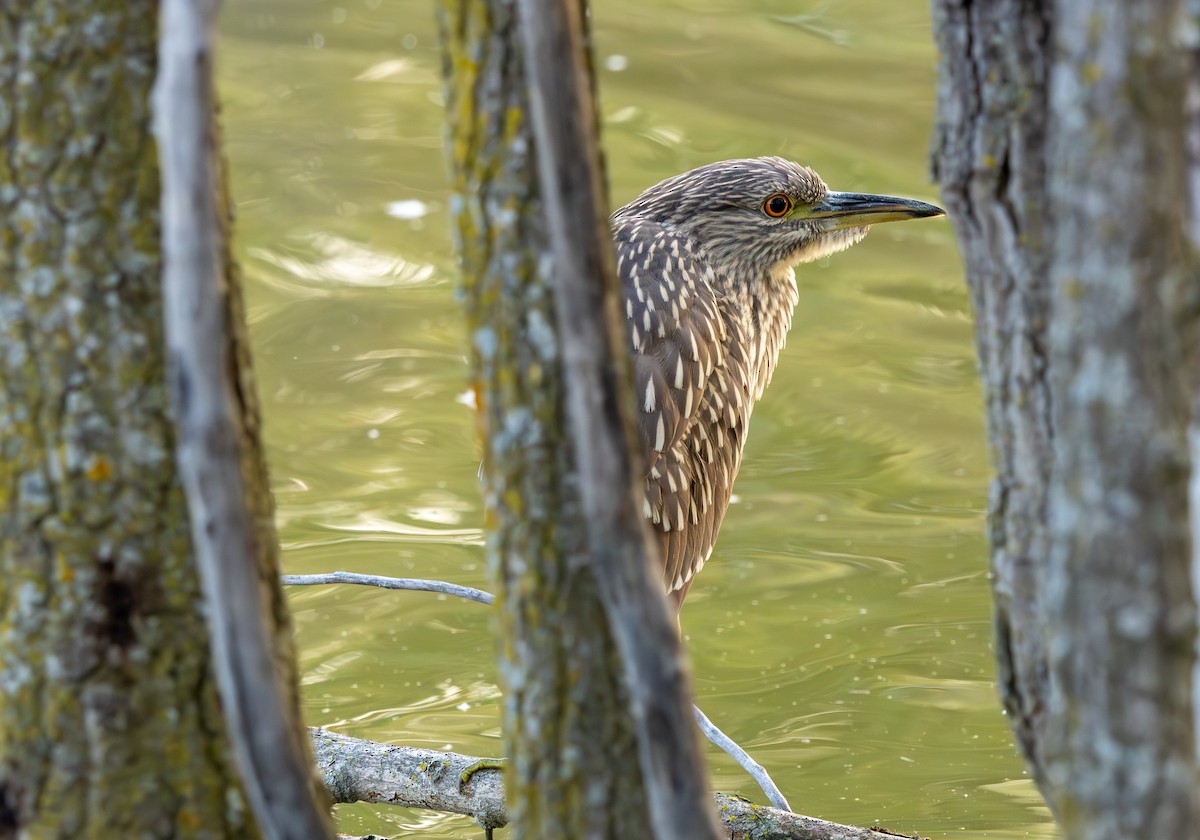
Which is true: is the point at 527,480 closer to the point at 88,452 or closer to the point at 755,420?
the point at 88,452

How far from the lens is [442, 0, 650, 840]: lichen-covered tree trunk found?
155cm

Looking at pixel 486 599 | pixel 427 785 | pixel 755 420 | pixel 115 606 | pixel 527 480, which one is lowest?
pixel 755 420

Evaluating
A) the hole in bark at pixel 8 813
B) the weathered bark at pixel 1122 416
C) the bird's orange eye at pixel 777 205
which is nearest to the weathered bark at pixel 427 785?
the hole in bark at pixel 8 813

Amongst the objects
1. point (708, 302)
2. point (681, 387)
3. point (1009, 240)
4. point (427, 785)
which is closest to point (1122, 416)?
point (1009, 240)

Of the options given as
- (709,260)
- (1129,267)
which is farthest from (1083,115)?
(709,260)

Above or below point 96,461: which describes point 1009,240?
above

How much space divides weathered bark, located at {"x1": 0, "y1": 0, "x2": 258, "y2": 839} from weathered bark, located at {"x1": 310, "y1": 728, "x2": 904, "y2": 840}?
1.29 m

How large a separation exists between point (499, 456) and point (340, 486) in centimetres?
495

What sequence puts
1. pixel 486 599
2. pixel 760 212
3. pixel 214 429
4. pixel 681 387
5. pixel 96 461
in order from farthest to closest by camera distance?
pixel 760 212 → pixel 681 387 → pixel 486 599 → pixel 96 461 → pixel 214 429

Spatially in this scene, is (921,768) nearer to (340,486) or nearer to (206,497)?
(340,486)

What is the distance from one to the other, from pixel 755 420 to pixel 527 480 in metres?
5.52

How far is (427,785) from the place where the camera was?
3.07 m

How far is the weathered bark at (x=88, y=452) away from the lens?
5.43 feet

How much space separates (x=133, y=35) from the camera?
1.66 m
